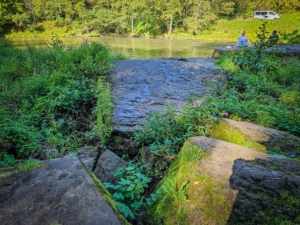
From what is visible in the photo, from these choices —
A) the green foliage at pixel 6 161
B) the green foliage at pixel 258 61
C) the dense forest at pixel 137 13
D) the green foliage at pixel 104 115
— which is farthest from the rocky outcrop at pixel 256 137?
the dense forest at pixel 137 13

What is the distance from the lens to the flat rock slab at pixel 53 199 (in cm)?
111

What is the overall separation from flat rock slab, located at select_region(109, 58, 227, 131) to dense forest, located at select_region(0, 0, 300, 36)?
96.9 feet

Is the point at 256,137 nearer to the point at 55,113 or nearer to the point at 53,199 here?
the point at 53,199

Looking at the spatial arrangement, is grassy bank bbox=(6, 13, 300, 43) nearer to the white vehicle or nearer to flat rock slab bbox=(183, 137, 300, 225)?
the white vehicle

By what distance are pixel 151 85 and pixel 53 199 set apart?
3.94 m

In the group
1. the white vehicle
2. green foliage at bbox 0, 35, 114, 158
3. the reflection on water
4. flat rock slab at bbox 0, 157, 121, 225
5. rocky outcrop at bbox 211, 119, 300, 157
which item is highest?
the white vehicle

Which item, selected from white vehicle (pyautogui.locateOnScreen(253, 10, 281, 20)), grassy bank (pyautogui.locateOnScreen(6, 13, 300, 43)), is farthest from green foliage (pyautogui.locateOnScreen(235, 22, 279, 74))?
white vehicle (pyautogui.locateOnScreen(253, 10, 281, 20))

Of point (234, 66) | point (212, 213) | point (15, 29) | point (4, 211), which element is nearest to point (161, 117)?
point (212, 213)

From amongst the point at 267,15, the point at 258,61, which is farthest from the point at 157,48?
the point at 267,15

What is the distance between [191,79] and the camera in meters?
5.46

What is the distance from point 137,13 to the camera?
36.9m

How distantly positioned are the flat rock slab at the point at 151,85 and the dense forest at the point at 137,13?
29541 mm

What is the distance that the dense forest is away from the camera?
110 ft

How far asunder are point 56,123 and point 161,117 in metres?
1.94
